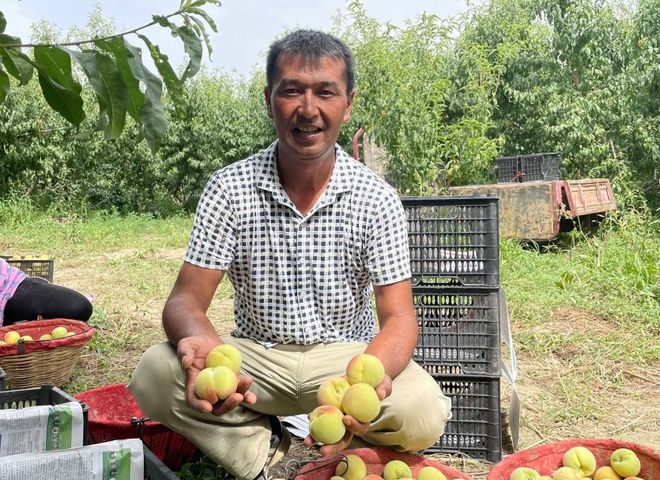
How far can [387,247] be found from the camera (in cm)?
215

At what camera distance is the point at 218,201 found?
7.12ft

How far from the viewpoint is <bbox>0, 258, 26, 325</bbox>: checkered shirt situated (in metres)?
3.53

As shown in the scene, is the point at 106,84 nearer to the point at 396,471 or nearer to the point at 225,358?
the point at 225,358

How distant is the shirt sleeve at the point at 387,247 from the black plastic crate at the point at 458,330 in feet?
1.77

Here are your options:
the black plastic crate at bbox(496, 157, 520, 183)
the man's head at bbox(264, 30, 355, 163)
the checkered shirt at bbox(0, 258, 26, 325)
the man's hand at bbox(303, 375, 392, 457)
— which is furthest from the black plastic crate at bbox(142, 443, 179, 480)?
the black plastic crate at bbox(496, 157, 520, 183)

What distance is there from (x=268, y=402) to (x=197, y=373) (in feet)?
1.27

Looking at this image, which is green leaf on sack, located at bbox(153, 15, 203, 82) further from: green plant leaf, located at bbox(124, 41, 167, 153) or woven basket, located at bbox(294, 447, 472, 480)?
woven basket, located at bbox(294, 447, 472, 480)

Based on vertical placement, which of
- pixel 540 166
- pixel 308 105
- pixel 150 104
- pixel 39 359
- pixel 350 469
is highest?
pixel 540 166

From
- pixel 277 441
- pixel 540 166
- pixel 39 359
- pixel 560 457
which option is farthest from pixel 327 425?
pixel 540 166

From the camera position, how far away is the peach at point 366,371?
68.8 inches

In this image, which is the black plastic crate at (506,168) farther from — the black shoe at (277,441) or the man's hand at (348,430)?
the man's hand at (348,430)

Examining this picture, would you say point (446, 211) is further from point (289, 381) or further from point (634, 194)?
point (634, 194)

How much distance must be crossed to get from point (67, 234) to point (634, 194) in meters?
7.63

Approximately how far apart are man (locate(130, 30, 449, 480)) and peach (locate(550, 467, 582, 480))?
339 millimetres
